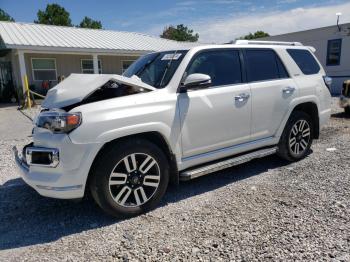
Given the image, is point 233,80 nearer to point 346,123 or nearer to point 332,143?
point 332,143

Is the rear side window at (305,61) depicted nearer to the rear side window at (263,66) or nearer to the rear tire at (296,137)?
the rear side window at (263,66)

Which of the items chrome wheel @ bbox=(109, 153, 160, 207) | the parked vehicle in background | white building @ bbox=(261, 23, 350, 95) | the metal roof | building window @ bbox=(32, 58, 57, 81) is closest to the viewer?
chrome wheel @ bbox=(109, 153, 160, 207)

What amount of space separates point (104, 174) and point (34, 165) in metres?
0.75

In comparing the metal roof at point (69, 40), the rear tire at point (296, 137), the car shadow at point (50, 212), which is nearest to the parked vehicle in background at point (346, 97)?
the rear tire at point (296, 137)

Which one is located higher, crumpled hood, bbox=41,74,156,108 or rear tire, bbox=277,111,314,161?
crumpled hood, bbox=41,74,156,108

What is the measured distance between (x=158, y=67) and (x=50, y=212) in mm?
2308

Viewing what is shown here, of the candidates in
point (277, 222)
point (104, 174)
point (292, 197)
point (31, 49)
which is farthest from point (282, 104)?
point (31, 49)

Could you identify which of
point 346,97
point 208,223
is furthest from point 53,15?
point 208,223

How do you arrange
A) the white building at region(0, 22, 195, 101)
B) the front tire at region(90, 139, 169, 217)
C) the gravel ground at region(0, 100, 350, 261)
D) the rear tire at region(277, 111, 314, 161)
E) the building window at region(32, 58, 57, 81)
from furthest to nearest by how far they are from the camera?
the building window at region(32, 58, 57, 81)
the white building at region(0, 22, 195, 101)
the rear tire at region(277, 111, 314, 161)
the front tire at region(90, 139, 169, 217)
the gravel ground at region(0, 100, 350, 261)

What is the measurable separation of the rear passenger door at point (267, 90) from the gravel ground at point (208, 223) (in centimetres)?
80

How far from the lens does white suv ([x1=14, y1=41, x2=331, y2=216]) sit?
10.1 ft

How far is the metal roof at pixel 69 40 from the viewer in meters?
15.1

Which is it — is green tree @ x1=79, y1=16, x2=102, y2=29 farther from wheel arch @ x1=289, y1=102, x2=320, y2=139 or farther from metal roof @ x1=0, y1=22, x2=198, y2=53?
wheel arch @ x1=289, y1=102, x2=320, y2=139

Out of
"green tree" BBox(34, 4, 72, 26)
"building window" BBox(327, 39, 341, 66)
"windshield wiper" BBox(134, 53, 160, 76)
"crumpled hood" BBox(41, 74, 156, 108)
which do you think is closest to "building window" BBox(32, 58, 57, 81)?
"windshield wiper" BBox(134, 53, 160, 76)
